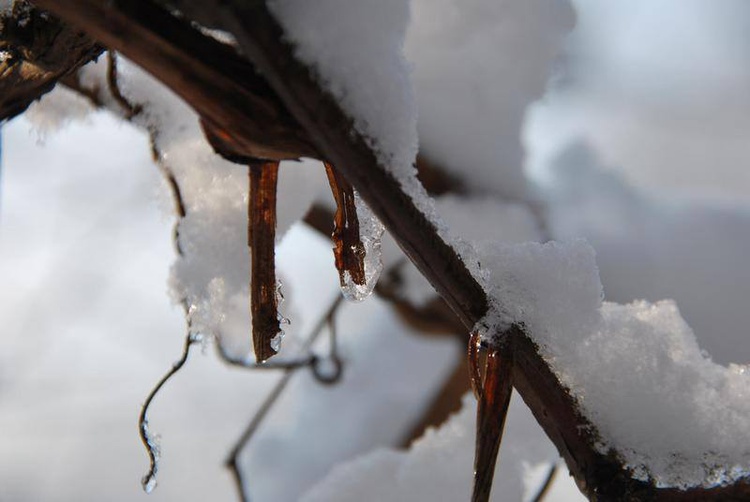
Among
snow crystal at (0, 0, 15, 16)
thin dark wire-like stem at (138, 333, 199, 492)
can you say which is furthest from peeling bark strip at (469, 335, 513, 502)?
snow crystal at (0, 0, 15, 16)

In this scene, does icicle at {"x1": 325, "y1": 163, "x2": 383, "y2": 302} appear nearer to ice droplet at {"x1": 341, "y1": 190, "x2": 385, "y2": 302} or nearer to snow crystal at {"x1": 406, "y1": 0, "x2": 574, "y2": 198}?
ice droplet at {"x1": 341, "y1": 190, "x2": 385, "y2": 302}

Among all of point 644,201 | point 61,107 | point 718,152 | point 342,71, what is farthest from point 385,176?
point 718,152

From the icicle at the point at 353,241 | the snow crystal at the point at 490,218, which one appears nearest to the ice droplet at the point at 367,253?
the icicle at the point at 353,241

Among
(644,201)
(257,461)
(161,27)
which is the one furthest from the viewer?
(257,461)

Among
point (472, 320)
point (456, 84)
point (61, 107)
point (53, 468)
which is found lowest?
point (53, 468)

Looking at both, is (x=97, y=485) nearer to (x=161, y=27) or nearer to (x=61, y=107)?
(x=61, y=107)
